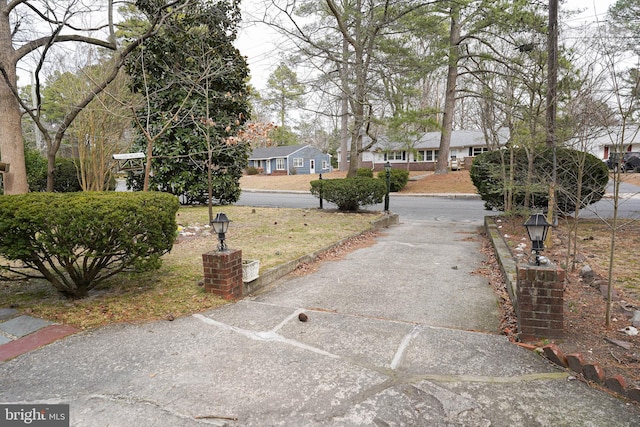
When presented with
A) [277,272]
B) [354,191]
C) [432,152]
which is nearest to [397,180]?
[354,191]

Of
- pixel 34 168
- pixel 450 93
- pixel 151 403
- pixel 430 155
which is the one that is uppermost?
pixel 450 93

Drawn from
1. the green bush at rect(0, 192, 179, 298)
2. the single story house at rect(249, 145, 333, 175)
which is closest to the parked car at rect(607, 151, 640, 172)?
the green bush at rect(0, 192, 179, 298)

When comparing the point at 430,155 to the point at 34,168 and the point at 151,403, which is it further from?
the point at 151,403

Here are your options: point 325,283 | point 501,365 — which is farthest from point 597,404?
point 325,283

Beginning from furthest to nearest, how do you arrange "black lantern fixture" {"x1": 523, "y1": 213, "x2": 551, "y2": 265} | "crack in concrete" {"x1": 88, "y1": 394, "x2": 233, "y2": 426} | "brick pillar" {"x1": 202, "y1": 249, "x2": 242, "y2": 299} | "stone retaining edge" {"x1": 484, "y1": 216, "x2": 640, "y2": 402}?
1. "brick pillar" {"x1": 202, "y1": 249, "x2": 242, "y2": 299}
2. "black lantern fixture" {"x1": 523, "y1": 213, "x2": 551, "y2": 265}
3. "stone retaining edge" {"x1": 484, "y1": 216, "x2": 640, "y2": 402}
4. "crack in concrete" {"x1": 88, "y1": 394, "x2": 233, "y2": 426}

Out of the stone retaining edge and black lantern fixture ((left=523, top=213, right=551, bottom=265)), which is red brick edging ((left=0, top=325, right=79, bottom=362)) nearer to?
the stone retaining edge

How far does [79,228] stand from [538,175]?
6.95 m

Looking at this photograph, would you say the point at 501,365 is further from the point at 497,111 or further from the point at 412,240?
the point at 497,111

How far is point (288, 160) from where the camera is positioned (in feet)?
138

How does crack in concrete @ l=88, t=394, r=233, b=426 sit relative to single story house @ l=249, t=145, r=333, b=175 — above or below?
below

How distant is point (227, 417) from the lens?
2.07 metres

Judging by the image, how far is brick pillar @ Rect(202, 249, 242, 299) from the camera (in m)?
3.93

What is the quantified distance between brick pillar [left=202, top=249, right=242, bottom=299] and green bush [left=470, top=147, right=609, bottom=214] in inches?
213

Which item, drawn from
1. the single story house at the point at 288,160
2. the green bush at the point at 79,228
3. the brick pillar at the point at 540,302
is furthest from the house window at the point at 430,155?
the green bush at the point at 79,228
